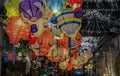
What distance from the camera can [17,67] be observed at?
18734 mm

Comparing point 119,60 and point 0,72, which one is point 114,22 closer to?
point 119,60

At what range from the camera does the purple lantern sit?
8289mm

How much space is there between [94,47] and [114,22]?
9.21m

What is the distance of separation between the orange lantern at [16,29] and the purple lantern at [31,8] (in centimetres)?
Answer: 69

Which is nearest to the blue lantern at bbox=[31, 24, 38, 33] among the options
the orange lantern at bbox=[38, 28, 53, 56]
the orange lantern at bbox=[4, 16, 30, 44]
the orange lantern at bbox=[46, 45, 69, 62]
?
the orange lantern at bbox=[4, 16, 30, 44]

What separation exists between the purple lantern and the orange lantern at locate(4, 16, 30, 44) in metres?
0.69

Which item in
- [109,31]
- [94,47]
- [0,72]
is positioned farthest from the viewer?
[94,47]

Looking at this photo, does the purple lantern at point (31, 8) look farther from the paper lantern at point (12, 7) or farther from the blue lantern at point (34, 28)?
the blue lantern at point (34, 28)

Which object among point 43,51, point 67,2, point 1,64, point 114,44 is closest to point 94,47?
point 114,44

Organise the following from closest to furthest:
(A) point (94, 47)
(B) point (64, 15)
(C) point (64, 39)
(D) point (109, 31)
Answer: (B) point (64, 15) < (C) point (64, 39) < (D) point (109, 31) < (A) point (94, 47)

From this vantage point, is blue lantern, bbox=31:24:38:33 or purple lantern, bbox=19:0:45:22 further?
blue lantern, bbox=31:24:38:33

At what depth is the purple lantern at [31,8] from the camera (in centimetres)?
829

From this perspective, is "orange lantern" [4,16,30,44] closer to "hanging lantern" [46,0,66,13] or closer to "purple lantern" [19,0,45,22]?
"purple lantern" [19,0,45,22]

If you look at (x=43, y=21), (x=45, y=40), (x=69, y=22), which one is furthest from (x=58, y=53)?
(x=69, y=22)
